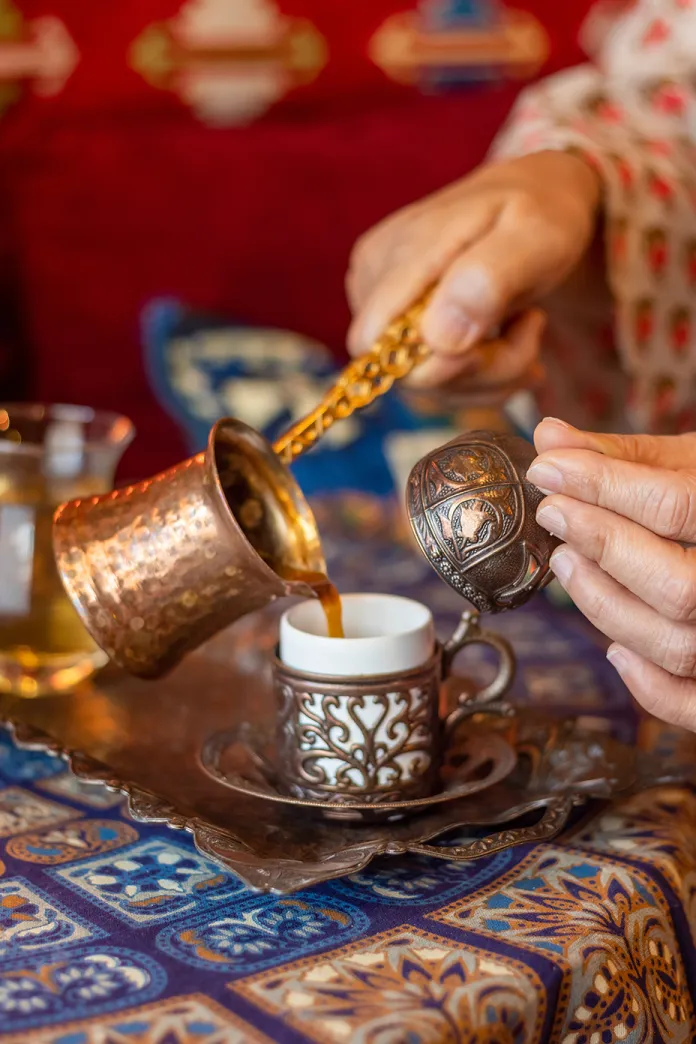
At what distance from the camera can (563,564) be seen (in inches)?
27.8

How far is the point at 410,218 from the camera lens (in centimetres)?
115

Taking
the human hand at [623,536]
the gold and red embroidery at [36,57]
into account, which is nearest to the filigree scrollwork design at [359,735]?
the human hand at [623,536]

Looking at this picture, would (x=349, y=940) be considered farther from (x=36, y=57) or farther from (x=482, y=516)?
(x=36, y=57)

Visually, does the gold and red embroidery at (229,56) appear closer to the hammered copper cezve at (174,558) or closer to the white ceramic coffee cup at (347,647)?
the hammered copper cezve at (174,558)

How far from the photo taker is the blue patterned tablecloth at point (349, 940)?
1.76ft

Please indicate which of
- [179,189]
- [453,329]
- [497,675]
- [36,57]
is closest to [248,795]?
[497,675]

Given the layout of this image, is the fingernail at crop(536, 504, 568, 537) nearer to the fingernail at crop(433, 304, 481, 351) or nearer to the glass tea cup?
the fingernail at crop(433, 304, 481, 351)

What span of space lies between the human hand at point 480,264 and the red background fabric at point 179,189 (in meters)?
1.00

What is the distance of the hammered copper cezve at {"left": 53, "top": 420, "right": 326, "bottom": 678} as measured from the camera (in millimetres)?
757

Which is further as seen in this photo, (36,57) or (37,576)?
(36,57)

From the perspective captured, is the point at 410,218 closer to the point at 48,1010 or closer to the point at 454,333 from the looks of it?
the point at 454,333

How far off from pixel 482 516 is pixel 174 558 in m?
0.22

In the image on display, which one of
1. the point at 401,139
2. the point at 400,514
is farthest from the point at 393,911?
the point at 401,139

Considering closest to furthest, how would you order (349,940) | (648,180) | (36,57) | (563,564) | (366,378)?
(349,940) → (563,564) → (366,378) → (648,180) → (36,57)
